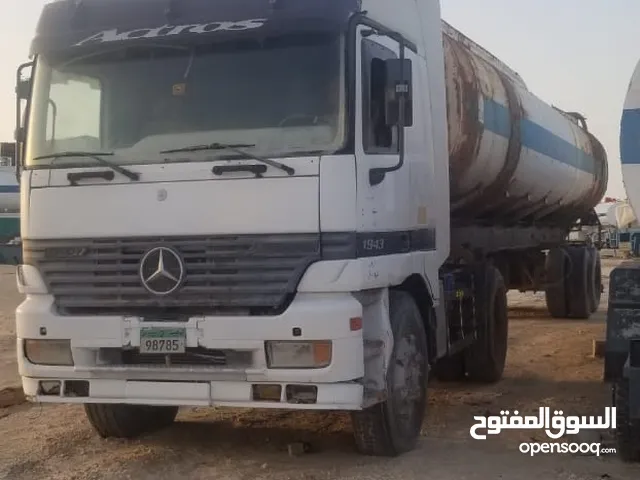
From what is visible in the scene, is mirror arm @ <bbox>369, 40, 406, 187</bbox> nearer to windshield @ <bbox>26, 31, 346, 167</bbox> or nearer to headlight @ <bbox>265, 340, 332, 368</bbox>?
windshield @ <bbox>26, 31, 346, 167</bbox>

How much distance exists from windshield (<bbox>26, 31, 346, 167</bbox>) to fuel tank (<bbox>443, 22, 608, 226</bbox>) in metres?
2.23

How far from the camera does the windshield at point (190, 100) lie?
5539 millimetres

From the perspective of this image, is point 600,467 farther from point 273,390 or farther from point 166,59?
point 166,59

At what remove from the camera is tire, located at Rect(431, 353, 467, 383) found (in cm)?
934

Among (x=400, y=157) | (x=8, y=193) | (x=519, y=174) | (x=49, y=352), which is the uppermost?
(x=8, y=193)

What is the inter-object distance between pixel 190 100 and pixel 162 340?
5.02ft

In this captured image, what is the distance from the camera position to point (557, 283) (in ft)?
48.5

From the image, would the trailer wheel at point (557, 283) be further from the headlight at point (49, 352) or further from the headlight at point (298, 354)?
the headlight at point (49, 352)

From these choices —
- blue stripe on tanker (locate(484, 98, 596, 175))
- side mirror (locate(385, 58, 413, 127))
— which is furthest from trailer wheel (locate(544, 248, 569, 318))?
side mirror (locate(385, 58, 413, 127))

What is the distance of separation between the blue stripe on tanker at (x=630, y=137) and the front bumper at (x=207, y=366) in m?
2.56

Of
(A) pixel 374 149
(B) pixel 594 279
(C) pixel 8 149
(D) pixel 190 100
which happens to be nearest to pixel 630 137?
(A) pixel 374 149

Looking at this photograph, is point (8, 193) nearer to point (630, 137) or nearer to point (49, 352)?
point (49, 352)

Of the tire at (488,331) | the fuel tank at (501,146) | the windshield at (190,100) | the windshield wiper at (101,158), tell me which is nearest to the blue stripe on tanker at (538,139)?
the fuel tank at (501,146)

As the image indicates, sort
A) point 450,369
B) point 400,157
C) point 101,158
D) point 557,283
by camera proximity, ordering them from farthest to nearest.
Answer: point 557,283
point 450,369
point 400,157
point 101,158
